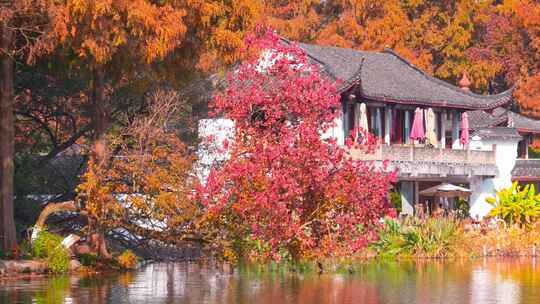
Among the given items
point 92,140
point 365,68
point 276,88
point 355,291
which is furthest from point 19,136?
point 365,68

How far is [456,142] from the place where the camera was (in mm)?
61844

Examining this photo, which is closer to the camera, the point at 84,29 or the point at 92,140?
the point at 84,29

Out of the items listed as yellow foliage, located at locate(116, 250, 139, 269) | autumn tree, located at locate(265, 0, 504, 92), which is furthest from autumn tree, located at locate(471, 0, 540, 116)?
yellow foliage, located at locate(116, 250, 139, 269)

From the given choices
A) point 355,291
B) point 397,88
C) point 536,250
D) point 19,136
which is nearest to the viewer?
point 355,291

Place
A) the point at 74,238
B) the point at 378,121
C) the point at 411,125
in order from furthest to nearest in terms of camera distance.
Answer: the point at 411,125 < the point at 378,121 < the point at 74,238

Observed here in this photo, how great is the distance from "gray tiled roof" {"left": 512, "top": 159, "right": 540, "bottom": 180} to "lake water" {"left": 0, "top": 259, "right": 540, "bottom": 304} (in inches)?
1201

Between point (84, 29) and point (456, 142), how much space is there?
33869 mm

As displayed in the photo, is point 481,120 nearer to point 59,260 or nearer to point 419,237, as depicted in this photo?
point 419,237

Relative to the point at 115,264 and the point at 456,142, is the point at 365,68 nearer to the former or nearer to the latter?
the point at 456,142

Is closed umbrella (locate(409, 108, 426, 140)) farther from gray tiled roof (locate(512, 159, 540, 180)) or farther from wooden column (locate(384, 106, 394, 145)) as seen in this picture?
gray tiled roof (locate(512, 159, 540, 180))

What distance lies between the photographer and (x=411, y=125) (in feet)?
190

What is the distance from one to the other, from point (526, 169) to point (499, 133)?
4.82 metres

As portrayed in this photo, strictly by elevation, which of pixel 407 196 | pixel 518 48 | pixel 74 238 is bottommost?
pixel 74 238

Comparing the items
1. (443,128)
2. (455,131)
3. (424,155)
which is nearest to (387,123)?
(424,155)
